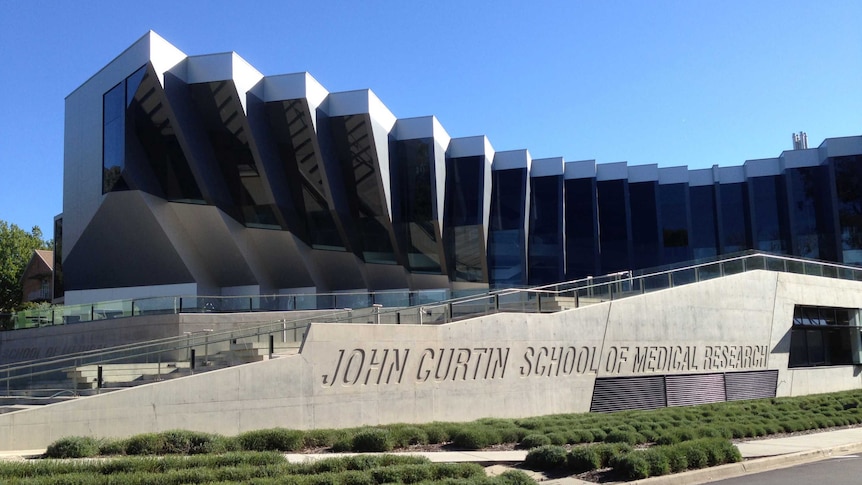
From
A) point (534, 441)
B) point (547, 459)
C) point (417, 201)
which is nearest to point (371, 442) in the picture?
point (534, 441)

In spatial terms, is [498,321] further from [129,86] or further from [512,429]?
[129,86]

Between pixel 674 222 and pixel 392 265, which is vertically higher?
pixel 674 222

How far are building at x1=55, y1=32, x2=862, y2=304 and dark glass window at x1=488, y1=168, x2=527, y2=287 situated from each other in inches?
4.2

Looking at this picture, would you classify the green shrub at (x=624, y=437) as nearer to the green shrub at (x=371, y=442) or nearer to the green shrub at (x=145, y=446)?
the green shrub at (x=371, y=442)

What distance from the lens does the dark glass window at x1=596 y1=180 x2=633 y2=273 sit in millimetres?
56969

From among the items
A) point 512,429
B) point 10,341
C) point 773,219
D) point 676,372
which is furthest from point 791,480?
point 773,219

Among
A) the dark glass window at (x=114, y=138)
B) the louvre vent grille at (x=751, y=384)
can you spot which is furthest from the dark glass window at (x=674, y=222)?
the dark glass window at (x=114, y=138)

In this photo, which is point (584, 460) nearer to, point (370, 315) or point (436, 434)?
point (436, 434)

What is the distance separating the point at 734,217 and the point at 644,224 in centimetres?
759

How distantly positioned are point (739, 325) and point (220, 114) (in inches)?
1066

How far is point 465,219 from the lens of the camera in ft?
167

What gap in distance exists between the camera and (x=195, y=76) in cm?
3716

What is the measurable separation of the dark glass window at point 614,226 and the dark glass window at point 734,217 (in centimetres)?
813

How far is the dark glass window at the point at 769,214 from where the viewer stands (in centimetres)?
5747
